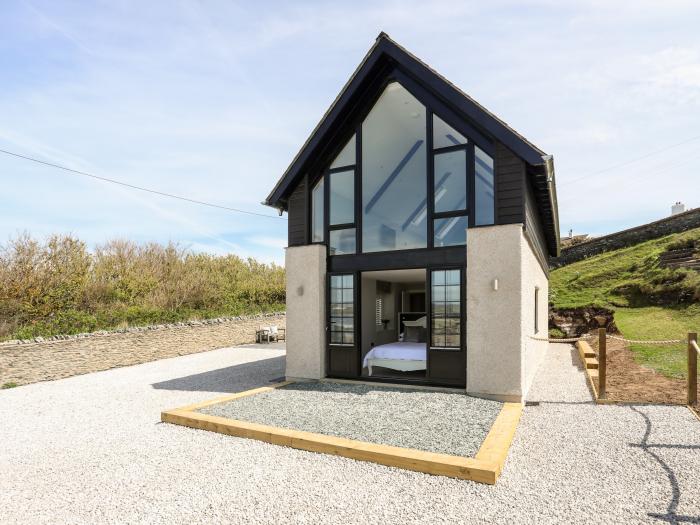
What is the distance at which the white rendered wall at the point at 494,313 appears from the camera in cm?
732

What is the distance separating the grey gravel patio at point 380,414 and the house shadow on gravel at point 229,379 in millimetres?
1549

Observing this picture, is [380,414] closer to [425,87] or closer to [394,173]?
[394,173]

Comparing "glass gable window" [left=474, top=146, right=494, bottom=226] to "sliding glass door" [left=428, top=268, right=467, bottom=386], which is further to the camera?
"sliding glass door" [left=428, top=268, right=467, bottom=386]

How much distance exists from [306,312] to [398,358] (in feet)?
7.76

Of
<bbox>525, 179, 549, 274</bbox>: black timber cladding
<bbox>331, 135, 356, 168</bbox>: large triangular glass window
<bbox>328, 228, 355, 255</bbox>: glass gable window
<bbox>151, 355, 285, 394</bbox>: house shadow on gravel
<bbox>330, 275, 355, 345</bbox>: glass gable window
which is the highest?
<bbox>331, 135, 356, 168</bbox>: large triangular glass window

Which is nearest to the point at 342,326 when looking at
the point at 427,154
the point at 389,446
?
the point at 427,154

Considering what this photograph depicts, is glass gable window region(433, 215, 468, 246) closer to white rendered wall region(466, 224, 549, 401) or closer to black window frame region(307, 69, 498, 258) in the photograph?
black window frame region(307, 69, 498, 258)

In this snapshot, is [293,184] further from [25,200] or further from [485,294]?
[25,200]

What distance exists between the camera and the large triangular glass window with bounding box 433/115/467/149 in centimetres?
821

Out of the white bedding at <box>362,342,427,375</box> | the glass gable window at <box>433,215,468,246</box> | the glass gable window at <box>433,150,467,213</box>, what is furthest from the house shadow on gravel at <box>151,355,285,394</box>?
the glass gable window at <box>433,150,467,213</box>

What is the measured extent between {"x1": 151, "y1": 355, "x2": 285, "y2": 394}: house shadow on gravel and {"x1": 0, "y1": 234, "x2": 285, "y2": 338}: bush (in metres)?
4.35

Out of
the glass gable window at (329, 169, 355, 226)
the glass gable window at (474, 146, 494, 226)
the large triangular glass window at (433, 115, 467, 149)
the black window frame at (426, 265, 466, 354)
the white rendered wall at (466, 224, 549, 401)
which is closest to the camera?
the white rendered wall at (466, 224, 549, 401)

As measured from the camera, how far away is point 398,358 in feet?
29.5

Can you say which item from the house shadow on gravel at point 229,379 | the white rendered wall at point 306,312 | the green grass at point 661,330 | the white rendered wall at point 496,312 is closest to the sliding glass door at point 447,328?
the white rendered wall at point 496,312
